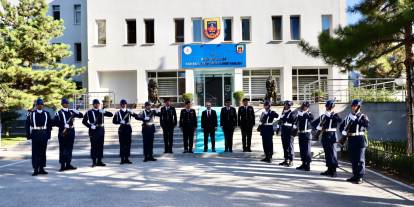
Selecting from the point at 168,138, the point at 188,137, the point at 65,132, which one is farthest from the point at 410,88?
the point at 65,132

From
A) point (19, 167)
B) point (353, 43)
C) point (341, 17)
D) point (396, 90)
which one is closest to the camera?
point (353, 43)

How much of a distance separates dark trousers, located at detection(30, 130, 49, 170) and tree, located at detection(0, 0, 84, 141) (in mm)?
10415

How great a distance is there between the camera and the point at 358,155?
32.2ft

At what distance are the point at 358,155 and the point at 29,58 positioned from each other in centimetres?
1858

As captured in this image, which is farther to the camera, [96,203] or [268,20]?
[268,20]

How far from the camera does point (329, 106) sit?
36.0 ft

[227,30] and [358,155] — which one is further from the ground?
[227,30]

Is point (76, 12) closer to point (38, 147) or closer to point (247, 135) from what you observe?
point (247, 135)

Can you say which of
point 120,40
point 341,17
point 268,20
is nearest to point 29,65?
point 120,40

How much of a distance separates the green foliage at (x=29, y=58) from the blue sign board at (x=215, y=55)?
853 centimetres

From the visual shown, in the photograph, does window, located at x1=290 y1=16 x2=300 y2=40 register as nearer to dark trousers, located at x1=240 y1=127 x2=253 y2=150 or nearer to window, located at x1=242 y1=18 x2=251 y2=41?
window, located at x1=242 y1=18 x2=251 y2=41

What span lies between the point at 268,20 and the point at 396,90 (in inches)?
463

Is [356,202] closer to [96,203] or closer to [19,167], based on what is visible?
[96,203]

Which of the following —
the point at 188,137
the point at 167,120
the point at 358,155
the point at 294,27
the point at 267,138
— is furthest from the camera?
the point at 294,27
